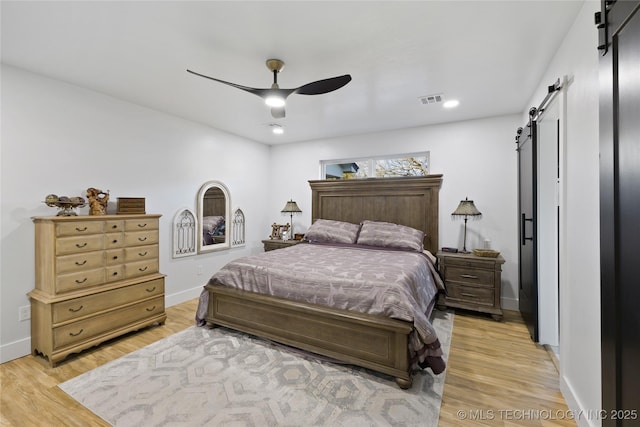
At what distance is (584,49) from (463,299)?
8.81 ft

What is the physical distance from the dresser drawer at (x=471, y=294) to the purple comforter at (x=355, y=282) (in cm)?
21

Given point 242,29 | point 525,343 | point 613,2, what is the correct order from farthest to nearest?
point 525,343 < point 242,29 < point 613,2

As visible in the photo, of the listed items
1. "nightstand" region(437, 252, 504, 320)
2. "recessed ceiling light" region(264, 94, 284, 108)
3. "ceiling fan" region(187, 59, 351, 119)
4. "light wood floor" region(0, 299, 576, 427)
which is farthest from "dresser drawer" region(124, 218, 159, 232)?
"nightstand" region(437, 252, 504, 320)

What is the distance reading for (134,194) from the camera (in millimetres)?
3320

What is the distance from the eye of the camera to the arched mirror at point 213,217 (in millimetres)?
4129

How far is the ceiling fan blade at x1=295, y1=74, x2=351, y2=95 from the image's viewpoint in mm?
1972

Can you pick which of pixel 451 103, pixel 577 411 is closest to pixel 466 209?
pixel 451 103

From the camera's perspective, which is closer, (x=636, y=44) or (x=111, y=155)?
(x=636, y=44)

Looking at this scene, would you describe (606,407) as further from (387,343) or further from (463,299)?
(463,299)

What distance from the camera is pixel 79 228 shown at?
8.18 ft

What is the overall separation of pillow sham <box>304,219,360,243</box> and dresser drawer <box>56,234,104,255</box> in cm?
260

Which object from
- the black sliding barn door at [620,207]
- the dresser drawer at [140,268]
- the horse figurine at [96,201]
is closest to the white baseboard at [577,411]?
the black sliding barn door at [620,207]

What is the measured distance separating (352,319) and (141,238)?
2.42 meters

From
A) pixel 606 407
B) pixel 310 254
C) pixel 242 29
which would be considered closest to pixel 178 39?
pixel 242 29
